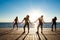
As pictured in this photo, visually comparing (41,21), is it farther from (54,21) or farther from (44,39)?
(44,39)

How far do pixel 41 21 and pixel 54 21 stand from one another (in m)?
3.35

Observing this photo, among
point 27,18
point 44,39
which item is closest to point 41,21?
point 27,18

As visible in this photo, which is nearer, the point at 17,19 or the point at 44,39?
the point at 44,39

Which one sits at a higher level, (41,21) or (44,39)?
(41,21)

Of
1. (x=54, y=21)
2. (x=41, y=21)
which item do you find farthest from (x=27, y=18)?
(x=54, y=21)

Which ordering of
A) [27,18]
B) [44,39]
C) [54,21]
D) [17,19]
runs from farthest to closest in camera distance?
[17,19] < [54,21] < [27,18] < [44,39]

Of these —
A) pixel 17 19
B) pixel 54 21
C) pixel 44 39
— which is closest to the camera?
pixel 44 39

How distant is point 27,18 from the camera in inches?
676

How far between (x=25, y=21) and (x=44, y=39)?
18.2ft

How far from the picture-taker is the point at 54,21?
20.4 m

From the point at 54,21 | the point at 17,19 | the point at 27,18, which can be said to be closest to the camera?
the point at 27,18

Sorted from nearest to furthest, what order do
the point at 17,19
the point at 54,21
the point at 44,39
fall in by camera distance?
the point at 44,39 < the point at 54,21 < the point at 17,19

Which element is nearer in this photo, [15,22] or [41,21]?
[41,21]

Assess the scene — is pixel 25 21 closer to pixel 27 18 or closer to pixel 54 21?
pixel 27 18
